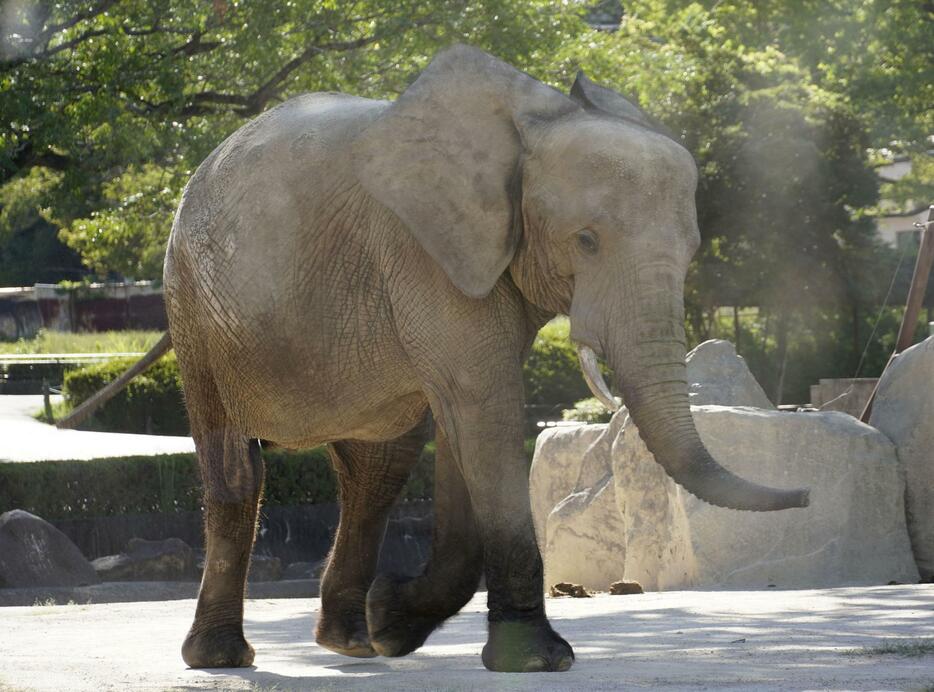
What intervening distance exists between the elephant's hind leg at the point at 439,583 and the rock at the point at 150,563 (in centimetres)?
901

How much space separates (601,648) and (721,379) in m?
6.33

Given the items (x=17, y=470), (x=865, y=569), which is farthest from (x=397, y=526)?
(x=865, y=569)

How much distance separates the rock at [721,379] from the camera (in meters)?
12.5

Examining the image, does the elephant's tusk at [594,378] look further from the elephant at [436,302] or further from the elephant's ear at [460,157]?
the elephant's ear at [460,157]

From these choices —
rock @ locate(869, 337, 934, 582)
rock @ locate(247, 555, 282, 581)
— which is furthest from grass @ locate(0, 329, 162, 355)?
rock @ locate(869, 337, 934, 582)

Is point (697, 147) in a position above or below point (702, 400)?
below

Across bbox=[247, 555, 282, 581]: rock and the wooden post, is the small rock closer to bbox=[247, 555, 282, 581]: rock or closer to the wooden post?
the wooden post

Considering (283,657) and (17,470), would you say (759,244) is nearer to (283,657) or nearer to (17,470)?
(17,470)

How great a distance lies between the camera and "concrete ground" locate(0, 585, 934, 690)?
17.5 ft

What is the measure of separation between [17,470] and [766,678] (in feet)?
42.1

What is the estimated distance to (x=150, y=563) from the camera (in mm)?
15555

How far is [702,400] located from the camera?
40.8ft

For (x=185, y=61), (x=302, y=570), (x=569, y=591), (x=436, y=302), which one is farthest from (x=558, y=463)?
(x=185, y=61)

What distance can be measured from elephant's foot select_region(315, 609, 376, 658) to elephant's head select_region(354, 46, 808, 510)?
185cm
